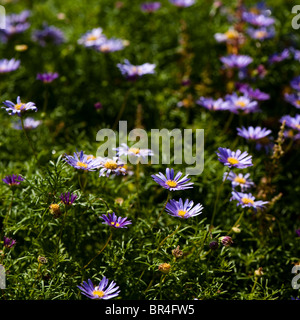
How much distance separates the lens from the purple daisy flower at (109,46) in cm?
293

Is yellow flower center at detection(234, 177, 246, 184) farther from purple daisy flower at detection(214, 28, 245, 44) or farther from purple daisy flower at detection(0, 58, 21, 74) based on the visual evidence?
purple daisy flower at detection(0, 58, 21, 74)

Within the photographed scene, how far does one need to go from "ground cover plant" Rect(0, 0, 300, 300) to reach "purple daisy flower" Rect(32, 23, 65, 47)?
1 centimetres

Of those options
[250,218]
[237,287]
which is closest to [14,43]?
[250,218]

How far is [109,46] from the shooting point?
2.95 meters

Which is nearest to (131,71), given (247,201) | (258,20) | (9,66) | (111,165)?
(9,66)

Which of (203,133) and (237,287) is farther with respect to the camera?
(203,133)

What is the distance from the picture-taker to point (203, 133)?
2660mm

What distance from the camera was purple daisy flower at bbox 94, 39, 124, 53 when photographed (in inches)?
115

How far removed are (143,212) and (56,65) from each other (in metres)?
1.58

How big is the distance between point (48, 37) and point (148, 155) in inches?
57.6

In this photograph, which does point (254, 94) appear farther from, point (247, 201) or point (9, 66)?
point (9, 66)

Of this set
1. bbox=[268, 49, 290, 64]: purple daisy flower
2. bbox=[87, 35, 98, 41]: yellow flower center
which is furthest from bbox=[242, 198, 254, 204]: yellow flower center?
bbox=[87, 35, 98, 41]: yellow flower center

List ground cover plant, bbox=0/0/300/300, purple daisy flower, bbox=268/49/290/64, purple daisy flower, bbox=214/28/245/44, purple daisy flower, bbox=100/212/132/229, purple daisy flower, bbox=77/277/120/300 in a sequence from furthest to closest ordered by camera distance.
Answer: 1. purple daisy flower, bbox=214/28/245/44
2. purple daisy flower, bbox=268/49/290/64
3. ground cover plant, bbox=0/0/300/300
4. purple daisy flower, bbox=100/212/132/229
5. purple daisy flower, bbox=77/277/120/300
